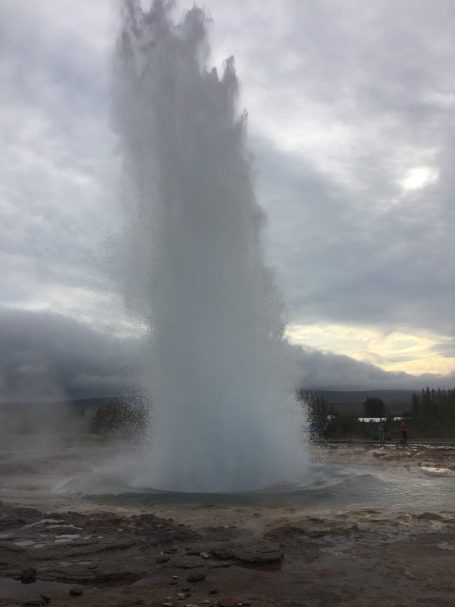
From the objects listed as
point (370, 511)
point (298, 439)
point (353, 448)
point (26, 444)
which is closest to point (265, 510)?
point (370, 511)

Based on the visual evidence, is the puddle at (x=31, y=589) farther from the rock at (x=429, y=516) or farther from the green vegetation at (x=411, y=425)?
the green vegetation at (x=411, y=425)

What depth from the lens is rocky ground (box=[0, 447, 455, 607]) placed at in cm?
554

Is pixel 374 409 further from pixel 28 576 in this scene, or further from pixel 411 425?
pixel 28 576

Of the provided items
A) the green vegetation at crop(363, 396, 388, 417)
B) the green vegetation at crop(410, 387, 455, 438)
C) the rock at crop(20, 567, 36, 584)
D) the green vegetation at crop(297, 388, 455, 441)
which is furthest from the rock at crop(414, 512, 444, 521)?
the green vegetation at crop(363, 396, 388, 417)

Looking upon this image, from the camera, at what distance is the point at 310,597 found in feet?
18.0

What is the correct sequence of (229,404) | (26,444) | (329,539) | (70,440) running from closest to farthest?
(329,539)
(229,404)
(26,444)
(70,440)

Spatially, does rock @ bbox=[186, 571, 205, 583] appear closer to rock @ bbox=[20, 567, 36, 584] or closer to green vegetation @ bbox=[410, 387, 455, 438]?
rock @ bbox=[20, 567, 36, 584]

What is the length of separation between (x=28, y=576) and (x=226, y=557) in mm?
2168

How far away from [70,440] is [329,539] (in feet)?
87.8

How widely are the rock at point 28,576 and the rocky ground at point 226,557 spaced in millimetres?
12

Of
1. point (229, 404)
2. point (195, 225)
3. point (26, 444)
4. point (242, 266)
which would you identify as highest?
point (195, 225)

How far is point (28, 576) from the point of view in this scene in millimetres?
6125

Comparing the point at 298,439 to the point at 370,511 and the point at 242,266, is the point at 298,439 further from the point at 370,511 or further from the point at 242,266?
the point at 370,511

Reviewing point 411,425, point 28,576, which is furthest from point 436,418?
point 28,576
